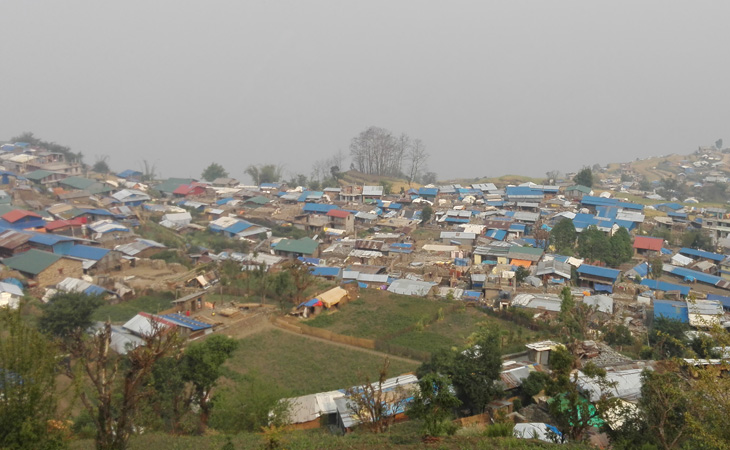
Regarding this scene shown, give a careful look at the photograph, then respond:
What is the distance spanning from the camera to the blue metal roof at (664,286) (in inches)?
1071

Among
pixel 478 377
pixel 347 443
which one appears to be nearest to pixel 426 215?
pixel 478 377

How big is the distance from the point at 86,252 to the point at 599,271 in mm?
26923

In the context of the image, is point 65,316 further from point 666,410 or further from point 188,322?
Answer: point 666,410

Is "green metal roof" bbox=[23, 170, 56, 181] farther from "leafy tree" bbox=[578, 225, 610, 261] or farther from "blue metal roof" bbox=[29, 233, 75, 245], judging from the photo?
"leafy tree" bbox=[578, 225, 610, 261]

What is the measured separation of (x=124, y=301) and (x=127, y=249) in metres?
6.97

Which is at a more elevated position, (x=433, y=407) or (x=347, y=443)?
(x=433, y=407)

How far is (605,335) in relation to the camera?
19.5m

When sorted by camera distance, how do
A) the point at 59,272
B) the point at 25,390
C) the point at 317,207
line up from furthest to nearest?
the point at 317,207 < the point at 59,272 < the point at 25,390

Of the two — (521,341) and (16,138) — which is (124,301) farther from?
(16,138)

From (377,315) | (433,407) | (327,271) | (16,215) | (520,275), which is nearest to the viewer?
(433,407)

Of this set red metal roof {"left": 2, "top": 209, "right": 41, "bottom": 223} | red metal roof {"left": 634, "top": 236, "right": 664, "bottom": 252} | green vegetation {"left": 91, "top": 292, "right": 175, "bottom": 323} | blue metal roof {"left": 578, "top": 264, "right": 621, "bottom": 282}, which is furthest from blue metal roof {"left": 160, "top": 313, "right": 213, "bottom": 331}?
red metal roof {"left": 634, "top": 236, "right": 664, "bottom": 252}

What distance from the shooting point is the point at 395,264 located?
31.2 m

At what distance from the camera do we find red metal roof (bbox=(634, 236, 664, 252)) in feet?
111

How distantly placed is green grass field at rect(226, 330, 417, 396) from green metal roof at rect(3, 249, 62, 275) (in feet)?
41.6
